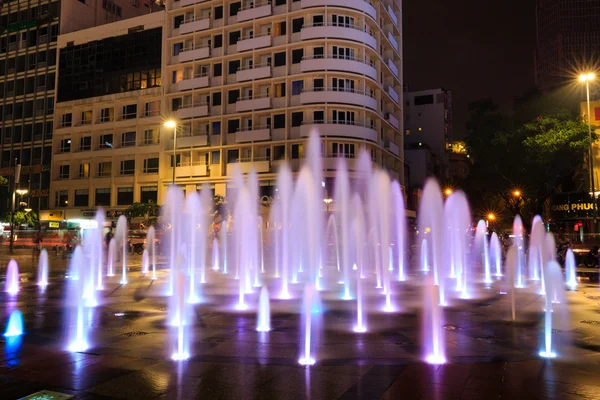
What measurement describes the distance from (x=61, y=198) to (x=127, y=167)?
10010 millimetres

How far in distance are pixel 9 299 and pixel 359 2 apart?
4140 centimetres

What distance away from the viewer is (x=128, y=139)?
53562 millimetres

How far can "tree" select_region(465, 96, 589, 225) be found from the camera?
3228 cm

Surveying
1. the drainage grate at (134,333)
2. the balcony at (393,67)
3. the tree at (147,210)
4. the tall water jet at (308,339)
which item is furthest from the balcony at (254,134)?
the drainage grate at (134,333)

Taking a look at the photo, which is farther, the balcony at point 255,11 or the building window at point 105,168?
the building window at point 105,168

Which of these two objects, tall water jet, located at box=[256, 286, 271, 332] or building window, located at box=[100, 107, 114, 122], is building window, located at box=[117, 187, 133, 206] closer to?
building window, located at box=[100, 107, 114, 122]

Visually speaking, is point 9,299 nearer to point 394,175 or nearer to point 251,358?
point 251,358

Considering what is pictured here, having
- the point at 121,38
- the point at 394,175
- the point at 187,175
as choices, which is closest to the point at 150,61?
the point at 121,38

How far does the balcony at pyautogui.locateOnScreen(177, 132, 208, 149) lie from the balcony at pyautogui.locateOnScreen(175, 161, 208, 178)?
1956 millimetres

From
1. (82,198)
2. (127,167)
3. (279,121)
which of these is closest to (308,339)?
(279,121)

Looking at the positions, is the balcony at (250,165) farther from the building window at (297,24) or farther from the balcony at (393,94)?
the balcony at (393,94)

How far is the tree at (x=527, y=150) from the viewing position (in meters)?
32.3

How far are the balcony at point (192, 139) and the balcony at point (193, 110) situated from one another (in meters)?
1.88

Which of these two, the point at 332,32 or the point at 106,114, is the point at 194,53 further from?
the point at 332,32
